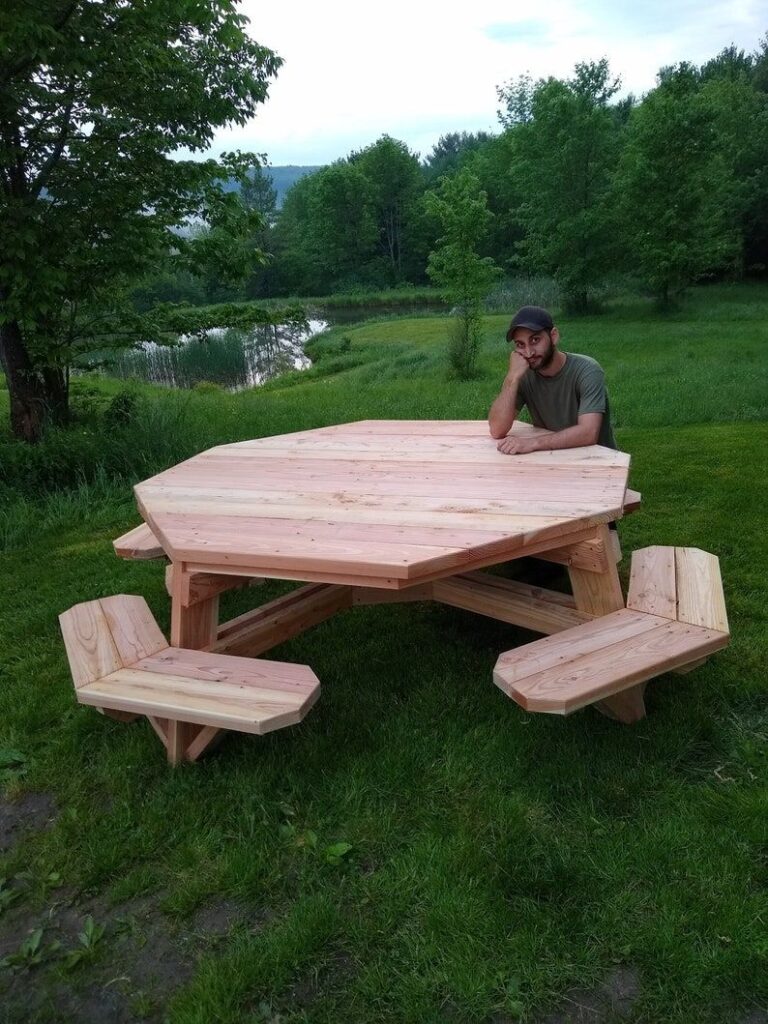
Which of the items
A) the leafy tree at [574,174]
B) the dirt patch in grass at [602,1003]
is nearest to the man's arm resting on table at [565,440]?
the dirt patch in grass at [602,1003]

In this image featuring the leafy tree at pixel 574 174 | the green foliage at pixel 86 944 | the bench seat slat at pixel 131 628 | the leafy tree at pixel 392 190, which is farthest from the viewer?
the leafy tree at pixel 392 190

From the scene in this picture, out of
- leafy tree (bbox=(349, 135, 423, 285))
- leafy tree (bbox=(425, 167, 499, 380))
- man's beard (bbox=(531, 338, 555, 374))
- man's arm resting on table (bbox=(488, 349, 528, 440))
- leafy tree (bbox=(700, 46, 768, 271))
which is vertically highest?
leafy tree (bbox=(349, 135, 423, 285))

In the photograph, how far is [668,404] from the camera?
8.41 m

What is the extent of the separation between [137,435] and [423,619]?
13.4 feet

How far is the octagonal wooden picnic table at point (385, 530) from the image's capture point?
2.24 meters

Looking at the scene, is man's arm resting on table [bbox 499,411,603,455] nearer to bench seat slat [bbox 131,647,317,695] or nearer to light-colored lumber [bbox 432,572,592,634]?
light-colored lumber [bbox 432,572,592,634]

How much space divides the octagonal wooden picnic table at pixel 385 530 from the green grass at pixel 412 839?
35 centimetres

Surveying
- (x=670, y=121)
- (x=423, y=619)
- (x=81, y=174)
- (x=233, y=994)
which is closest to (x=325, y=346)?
(x=670, y=121)

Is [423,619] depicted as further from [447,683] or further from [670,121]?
[670,121]

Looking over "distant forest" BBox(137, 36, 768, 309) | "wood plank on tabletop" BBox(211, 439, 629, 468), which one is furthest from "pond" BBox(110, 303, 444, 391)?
"wood plank on tabletop" BBox(211, 439, 629, 468)

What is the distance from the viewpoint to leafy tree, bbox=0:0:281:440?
16.6 feet

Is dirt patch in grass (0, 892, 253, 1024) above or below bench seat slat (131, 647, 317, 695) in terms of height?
below

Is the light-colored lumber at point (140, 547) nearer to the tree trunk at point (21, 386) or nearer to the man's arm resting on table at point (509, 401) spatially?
the man's arm resting on table at point (509, 401)

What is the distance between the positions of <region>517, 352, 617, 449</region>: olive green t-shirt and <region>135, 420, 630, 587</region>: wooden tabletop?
202 millimetres
